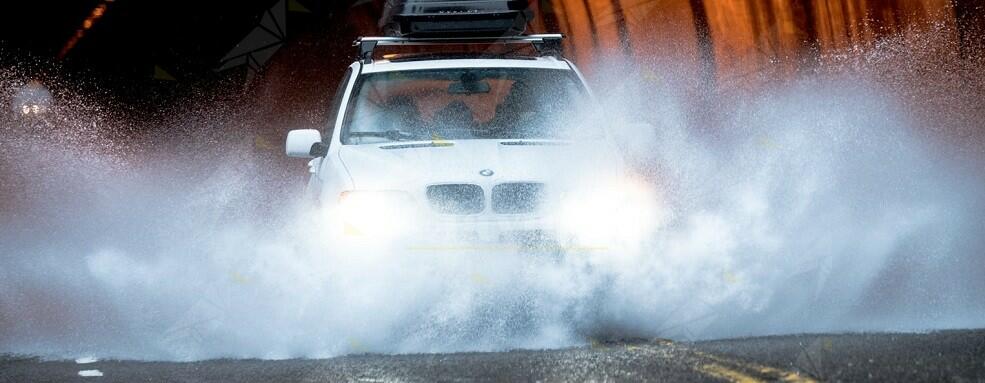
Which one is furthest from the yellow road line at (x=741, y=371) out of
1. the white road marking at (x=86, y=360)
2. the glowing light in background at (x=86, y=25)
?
the glowing light in background at (x=86, y=25)

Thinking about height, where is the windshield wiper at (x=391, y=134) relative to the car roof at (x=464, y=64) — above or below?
below

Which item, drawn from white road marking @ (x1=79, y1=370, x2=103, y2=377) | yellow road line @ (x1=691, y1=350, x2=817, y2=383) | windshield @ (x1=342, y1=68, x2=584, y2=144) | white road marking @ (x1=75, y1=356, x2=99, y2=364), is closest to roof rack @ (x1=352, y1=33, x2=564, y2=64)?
windshield @ (x1=342, y1=68, x2=584, y2=144)

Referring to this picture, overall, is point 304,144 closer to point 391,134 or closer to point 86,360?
point 391,134

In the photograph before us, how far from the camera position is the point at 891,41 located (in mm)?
15133

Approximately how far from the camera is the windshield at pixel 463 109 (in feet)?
31.8

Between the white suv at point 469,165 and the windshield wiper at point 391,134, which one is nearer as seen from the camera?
the white suv at point 469,165

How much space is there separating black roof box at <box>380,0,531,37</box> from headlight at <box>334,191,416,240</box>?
2.35 metres

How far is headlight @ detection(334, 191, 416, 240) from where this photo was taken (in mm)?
8641

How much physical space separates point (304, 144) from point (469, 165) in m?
1.39

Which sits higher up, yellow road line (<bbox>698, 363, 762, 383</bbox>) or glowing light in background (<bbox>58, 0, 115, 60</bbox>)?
glowing light in background (<bbox>58, 0, 115, 60</bbox>)

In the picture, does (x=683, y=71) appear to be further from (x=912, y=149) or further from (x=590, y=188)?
(x=590, y=188)

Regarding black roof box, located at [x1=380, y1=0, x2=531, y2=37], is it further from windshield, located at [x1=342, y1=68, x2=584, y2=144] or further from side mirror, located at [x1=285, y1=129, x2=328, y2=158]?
side mirror, located at [x1=285, y1=129, x2=328, y2=158]

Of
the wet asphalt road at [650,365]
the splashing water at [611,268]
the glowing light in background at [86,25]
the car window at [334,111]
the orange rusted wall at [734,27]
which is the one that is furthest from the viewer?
the glowing light in background at [86,25]

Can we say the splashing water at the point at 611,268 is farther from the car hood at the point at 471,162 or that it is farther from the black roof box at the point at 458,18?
the black roof box at the point at 458,18
